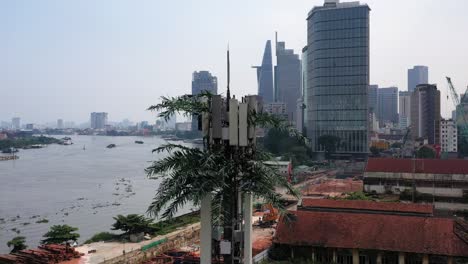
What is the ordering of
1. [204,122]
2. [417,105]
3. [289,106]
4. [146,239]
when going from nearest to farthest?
[204,122] → [146,239] → [417,105] → [289,106]

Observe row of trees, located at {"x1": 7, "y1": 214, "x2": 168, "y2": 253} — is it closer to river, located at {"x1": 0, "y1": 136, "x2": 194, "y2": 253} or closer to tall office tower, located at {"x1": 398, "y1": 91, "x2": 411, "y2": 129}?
river, located at {"x1": 0, "y1": 136, "x2": 194, "y2": 253}

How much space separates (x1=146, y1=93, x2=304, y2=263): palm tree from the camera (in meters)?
7.21

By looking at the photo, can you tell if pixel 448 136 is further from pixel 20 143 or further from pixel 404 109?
pixel 20 143

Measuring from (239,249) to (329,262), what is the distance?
42.6ft

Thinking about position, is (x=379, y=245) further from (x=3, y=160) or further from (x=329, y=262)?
(x=3, y=160)

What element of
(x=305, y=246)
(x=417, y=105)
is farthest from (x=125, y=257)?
(x=417, y=105)

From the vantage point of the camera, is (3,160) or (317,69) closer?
(317,69)

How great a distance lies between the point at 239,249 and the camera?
7512 mm

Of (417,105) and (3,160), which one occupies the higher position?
(417,105)

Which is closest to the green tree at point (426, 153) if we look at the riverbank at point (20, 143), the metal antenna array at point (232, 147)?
the metal antenna array at point (232, 147)

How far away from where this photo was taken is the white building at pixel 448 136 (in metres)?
91.8

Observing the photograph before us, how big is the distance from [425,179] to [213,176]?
3258 centimetres

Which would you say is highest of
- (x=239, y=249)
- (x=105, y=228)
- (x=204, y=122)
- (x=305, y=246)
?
(x=204, y=122)

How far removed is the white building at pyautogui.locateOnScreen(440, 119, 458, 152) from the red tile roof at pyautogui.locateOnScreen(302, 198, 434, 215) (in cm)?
7563
